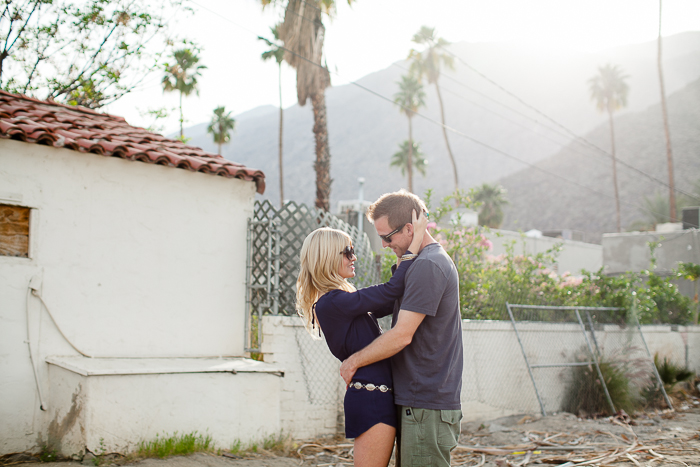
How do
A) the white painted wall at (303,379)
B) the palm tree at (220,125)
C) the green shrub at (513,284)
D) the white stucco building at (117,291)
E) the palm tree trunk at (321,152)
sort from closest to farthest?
1. the white stucco building at (117,291)
2. the white painted wall at (303,379)
3. the green shrub at (513,284)
4. the palm tree trunk at (321,152)
5. the palm tree at (220,125)

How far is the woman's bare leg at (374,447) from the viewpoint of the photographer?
2.65 m

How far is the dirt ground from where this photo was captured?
5.39m

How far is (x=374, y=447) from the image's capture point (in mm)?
2652

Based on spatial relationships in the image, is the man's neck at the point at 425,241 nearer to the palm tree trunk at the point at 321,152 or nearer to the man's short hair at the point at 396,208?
the man's short hair at the point at 396,208

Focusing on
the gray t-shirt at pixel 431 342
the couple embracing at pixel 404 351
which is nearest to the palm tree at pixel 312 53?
the couple embracing at pixel 404 351

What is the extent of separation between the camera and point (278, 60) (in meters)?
25.3

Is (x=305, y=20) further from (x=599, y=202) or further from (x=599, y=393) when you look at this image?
(x=599, y=202)

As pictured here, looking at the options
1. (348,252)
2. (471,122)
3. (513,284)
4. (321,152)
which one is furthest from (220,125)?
(471,122)

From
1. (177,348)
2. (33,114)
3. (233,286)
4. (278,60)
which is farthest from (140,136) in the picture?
(278,60)

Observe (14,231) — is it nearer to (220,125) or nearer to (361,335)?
(361,335)

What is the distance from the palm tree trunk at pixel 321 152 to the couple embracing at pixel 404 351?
531 inches

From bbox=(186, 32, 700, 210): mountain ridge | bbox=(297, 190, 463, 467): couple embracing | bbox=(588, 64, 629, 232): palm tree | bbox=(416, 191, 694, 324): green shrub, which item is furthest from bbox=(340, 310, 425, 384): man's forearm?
bbox=(186, 32, 700, 210): mountain ridge

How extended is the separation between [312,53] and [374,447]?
44.1 ft

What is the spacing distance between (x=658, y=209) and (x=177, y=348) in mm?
36636
